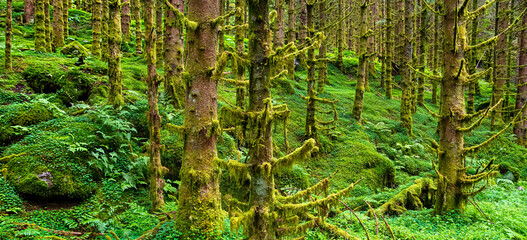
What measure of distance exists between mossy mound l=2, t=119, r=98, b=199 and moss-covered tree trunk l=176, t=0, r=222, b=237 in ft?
7.52

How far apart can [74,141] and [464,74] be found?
8.08 meters

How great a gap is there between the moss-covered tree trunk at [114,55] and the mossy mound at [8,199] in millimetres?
2969

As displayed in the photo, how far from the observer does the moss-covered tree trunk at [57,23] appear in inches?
525

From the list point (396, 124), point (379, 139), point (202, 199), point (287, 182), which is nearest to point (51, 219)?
point (202, 199)

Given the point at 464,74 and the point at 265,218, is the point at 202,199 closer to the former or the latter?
the point at 265,218

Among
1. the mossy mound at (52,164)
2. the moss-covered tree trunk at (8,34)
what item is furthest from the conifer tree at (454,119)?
the moss-covered tree trunk at (8,34)

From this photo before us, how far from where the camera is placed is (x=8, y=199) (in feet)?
15.2

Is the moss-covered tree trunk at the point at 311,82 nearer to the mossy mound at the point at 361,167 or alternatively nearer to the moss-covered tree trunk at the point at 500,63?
the mossy mound at the point at 361,167

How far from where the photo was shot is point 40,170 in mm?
5176

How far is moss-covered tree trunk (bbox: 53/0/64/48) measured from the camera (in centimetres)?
1334

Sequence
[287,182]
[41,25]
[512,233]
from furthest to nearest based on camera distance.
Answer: [41,25] < [287,182] < [512,233]

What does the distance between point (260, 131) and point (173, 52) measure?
575cm

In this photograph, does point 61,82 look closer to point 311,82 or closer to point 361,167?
point 311,82

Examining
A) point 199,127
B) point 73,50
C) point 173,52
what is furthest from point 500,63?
point 73,50
